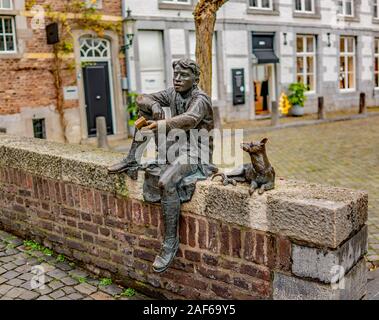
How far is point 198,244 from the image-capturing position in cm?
306

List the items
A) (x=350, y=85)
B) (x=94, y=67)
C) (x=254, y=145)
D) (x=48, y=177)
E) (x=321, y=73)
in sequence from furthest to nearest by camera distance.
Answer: (x=350, y=85)
(x=321, y=73)
(x=94, y=67)
(x=48, y=177)
(x=254, y=145)

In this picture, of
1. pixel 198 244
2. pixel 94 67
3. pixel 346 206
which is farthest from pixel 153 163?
pixel 94 67

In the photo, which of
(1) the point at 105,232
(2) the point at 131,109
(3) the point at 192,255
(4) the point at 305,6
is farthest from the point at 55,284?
(4) the point at 305,6

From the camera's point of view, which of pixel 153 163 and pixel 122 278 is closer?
pixel 153 163

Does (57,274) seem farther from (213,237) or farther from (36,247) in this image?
(213,237)

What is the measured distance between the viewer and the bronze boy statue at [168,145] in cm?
296

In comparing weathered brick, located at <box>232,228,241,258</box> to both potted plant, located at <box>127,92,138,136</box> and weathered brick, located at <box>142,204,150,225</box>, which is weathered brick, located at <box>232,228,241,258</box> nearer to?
weathered brick, located at <box>142,204,150,225</box>

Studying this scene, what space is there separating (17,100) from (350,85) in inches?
635

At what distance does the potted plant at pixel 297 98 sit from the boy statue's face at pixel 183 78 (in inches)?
625

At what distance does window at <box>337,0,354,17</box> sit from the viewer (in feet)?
69.3

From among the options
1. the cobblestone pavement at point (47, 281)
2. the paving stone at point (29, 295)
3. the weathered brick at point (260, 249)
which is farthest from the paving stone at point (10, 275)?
the weathered brick at point (260, 249)

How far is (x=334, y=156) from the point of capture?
31.5 feet

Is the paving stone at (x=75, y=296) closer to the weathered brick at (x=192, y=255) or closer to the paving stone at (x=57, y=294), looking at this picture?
the paving stone at (x=57, y=294)
